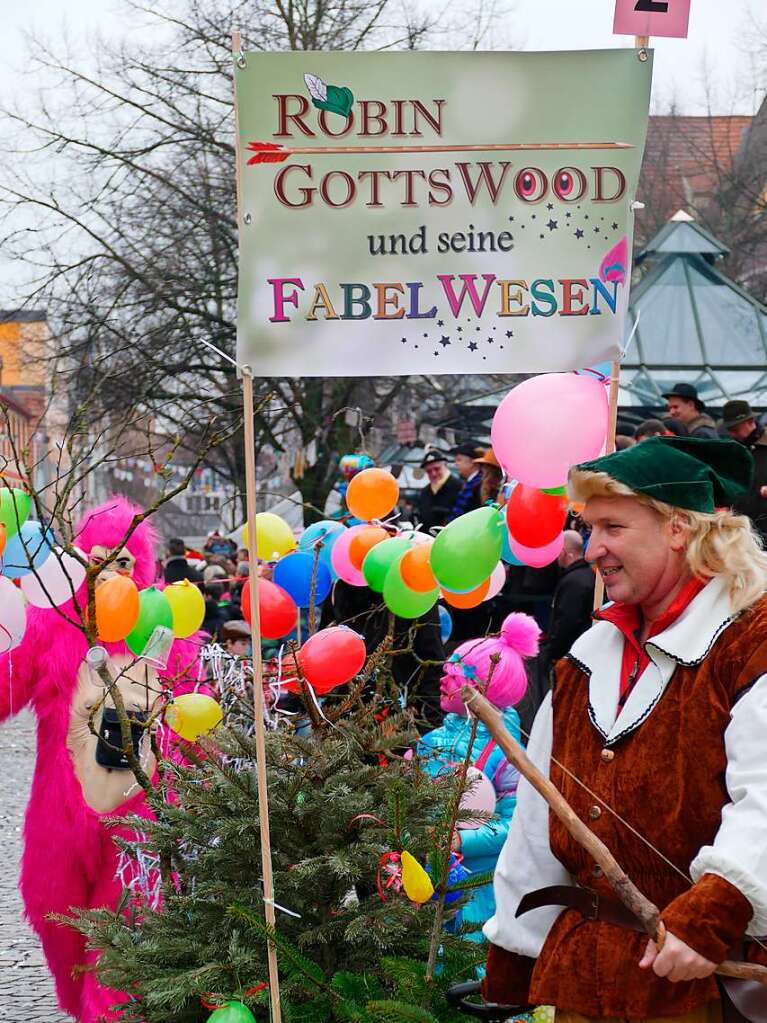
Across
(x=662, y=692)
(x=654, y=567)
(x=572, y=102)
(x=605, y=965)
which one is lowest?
(x=605, y=965)

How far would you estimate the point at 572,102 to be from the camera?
12.9ft

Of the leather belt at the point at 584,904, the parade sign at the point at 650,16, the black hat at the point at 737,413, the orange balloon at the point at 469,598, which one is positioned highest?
the parade sign at the point at 650,16

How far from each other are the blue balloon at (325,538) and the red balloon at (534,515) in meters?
1.95

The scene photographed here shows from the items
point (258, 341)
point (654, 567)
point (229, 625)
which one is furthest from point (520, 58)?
point (229, 625)

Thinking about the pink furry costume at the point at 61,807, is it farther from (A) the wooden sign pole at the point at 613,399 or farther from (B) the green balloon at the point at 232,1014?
(A) the wooden sign pole at the point at 613,399

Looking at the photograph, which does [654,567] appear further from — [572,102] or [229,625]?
[229,625]

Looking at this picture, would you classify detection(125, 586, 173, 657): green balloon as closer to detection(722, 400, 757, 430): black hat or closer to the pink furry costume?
the pink furry costume

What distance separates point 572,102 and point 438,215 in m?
0.45

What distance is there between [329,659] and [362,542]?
171 cm

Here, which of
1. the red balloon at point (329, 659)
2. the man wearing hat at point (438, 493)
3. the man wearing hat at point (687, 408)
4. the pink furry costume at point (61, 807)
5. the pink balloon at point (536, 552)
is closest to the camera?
the red balloon at point (329, 659)

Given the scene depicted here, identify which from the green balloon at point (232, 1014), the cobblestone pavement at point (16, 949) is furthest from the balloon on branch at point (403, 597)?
the green balloon at point (232, 1014)

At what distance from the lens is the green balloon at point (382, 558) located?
572 centimetres

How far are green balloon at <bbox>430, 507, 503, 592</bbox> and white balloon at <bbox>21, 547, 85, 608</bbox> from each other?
140cm

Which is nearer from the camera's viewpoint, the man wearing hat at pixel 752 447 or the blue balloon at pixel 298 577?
the blue balloon at pixel 298 577
